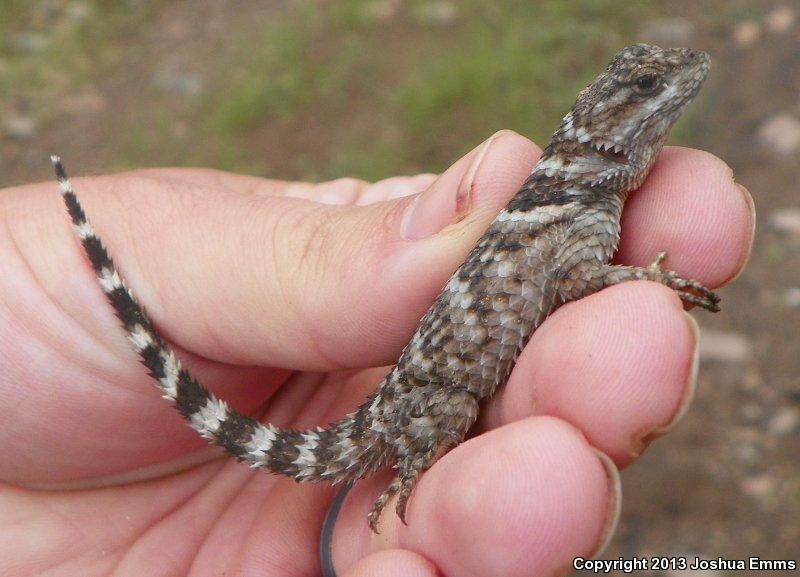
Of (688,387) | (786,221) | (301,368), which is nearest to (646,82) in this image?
(688,387)

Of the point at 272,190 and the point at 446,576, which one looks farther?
the point at 272,190

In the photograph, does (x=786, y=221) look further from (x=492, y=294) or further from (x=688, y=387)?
(x=688, y=387)

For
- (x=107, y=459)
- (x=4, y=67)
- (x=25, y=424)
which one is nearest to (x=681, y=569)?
(x=107, y=459)

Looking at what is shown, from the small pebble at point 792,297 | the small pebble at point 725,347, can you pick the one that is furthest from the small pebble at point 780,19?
the small pebble at point 725,347

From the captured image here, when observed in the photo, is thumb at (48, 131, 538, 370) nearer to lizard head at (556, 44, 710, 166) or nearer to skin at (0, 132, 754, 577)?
skin at (0, 132, 754, 577)

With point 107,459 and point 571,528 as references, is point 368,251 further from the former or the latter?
point 107,459

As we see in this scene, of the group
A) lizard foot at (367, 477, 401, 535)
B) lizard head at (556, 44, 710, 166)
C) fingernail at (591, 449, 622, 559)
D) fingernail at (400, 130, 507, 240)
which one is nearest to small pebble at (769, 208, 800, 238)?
lizard head at (556, 44, 710, 166)

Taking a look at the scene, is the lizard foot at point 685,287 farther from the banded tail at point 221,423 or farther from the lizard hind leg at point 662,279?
the banded tail at point 221,423
